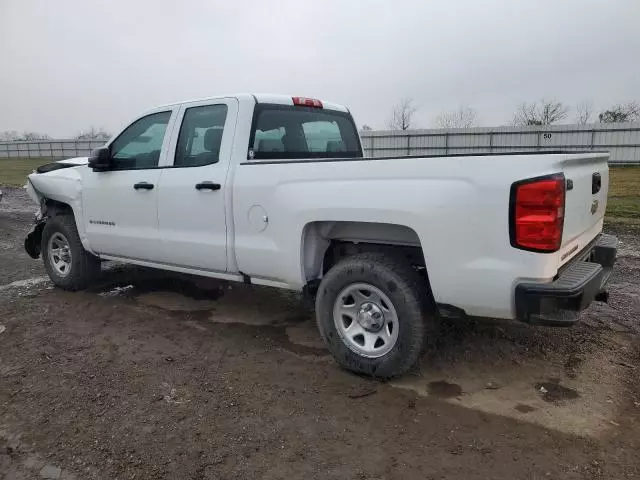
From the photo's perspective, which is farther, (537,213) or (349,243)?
(349,243)

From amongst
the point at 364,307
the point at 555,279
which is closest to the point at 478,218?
the point at 555,279

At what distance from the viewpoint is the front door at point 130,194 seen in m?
4.79

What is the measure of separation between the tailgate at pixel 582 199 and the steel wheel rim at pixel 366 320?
44.8 inches

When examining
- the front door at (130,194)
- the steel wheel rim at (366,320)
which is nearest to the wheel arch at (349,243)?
the steel wheel rim at (366,320)

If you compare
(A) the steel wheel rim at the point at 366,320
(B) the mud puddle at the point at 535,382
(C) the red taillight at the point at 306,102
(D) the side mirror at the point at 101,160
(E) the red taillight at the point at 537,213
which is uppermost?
(C) the red taillight at the point at 306,102

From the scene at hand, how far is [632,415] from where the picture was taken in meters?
3.04

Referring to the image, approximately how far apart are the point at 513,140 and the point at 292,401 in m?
25.9

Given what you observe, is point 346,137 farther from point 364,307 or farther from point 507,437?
point 507,437

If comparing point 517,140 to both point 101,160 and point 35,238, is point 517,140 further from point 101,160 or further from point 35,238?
point 101,160

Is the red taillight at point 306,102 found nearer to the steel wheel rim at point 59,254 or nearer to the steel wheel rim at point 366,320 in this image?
the steel wheel rim at point 366,320

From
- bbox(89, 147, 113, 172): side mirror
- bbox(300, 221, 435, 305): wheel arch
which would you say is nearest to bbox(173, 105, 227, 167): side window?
bbox(89, 147, 113, 172): side mirror

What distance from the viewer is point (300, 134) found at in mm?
4762

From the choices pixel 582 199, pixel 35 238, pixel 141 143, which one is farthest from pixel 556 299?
pixel 35 238

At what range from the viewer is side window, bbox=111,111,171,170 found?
4.84m
